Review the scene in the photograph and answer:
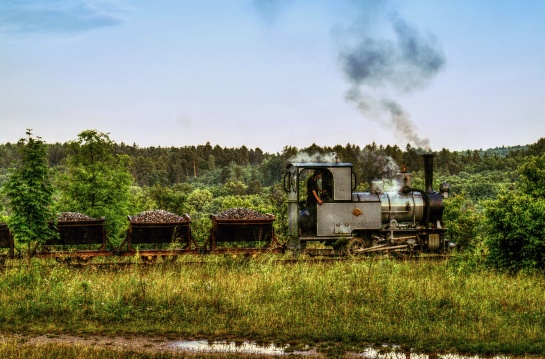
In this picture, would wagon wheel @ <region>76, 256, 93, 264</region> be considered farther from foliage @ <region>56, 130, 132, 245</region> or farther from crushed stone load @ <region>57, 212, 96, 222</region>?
foliage @ <region>56, 130, 132, 245</region>

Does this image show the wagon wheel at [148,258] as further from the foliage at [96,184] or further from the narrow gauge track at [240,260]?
the foliage at [96,184]

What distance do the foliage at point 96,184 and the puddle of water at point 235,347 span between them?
1854cm

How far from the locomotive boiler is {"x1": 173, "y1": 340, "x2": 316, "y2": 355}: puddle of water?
8.43 m

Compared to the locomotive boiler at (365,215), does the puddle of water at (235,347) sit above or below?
below

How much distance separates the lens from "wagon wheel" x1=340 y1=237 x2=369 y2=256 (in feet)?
59.5

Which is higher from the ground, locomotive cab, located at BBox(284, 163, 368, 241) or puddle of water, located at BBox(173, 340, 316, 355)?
locomotive cab, located at BBox(284, 163, 368, 241)

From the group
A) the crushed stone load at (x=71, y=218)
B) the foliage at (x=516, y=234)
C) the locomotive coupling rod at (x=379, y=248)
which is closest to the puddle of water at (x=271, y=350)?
the foliage at (x=516, y=234)

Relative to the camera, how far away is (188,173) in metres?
136

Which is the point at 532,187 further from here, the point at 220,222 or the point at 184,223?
the point at 184,223

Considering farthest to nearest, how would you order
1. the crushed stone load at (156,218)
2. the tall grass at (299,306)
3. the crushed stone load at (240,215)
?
the crushed stone load at (240,215)
the crushed stone load at (156,218)
the tall grass at (299,306)

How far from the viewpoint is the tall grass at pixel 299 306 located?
9.94 metres

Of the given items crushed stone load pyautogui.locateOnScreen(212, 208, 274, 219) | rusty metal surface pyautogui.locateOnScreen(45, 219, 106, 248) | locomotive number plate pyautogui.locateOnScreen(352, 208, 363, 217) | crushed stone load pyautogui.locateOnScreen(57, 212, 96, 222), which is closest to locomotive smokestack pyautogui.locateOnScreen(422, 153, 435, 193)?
locomotive number plate pyautogui.locateOnScreen(352, 208, 363, 217)

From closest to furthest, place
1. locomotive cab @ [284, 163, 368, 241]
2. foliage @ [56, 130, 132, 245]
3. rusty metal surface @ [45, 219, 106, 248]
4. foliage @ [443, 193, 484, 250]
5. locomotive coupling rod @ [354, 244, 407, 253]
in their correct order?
locomotive cab @ [284, 163, 368, 241]
locomotive coupling rod @ [354, 244, 407, 253]
rusty metal surface @ [45, 219, 106, 248]
foliage @ [443, 193, 484, 250]
foliage @ [56, 130, 132, 245]

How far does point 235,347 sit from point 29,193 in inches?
367
